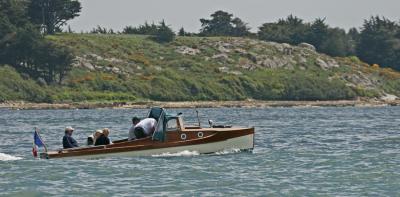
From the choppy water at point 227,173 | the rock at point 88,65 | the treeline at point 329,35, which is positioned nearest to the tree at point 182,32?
the treeline at point 329,35

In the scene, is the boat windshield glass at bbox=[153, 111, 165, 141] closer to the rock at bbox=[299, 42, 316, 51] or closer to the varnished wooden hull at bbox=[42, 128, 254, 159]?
the varnished wooden hull at bbox=[42, 128, 254, 159]

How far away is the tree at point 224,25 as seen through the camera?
181 m

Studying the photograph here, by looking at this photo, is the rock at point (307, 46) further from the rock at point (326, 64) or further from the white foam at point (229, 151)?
the white foam at point (229, 151)

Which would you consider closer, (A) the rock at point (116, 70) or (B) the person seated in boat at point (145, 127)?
(B) the person seated in boat at point (145, 127)

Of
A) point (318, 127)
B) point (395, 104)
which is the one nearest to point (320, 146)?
point (318, 127)

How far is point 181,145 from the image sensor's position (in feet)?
135

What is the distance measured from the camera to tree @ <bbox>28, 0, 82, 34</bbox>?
144 metres

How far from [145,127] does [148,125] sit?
0.14 metres

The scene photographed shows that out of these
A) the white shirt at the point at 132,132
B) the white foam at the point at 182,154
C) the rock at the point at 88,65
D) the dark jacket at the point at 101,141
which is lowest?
the white foam at the point at 182,154

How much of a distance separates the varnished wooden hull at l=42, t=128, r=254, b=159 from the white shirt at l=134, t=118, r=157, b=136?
31 centimetres

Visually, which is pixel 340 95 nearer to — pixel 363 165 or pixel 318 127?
→ pixel 318 127

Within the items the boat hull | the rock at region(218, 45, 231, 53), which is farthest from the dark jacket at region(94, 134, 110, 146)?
the rock at region(218, 45, 231, 53)

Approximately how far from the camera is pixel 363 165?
37.9 metres

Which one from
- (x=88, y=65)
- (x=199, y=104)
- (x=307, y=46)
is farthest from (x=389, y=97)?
(x=88, y=65)
